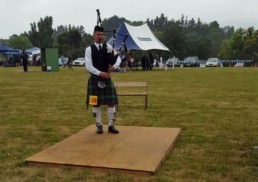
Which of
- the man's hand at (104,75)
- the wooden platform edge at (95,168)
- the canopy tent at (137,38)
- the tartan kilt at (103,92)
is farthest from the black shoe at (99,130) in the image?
the canopy tent at (137,38)

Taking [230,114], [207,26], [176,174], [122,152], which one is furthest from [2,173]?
[207,26]

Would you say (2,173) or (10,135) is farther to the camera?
(10,135)

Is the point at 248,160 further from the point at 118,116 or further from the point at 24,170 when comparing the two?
the point at 118,116

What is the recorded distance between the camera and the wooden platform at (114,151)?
17.1 ft

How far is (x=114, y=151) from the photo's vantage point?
5.88 m

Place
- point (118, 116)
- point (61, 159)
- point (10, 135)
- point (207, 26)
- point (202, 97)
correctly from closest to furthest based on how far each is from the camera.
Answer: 1. point (61, 159)
2. point (10, 135)
3. point (118, 116)
4. point (202, 97)
5. point (207, 26)

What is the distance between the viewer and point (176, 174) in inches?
198

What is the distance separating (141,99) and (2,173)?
821 cm

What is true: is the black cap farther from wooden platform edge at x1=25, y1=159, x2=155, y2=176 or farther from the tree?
the tree

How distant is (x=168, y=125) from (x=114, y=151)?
2.71 meters

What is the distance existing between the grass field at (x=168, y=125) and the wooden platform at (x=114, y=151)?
13 centimetres

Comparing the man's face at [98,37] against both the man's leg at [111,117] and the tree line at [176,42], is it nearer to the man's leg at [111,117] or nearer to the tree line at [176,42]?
the man's leg at [111,117]

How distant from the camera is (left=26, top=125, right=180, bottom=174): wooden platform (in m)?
5.22

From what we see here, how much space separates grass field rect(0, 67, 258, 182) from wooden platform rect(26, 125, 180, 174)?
0.13 meters
